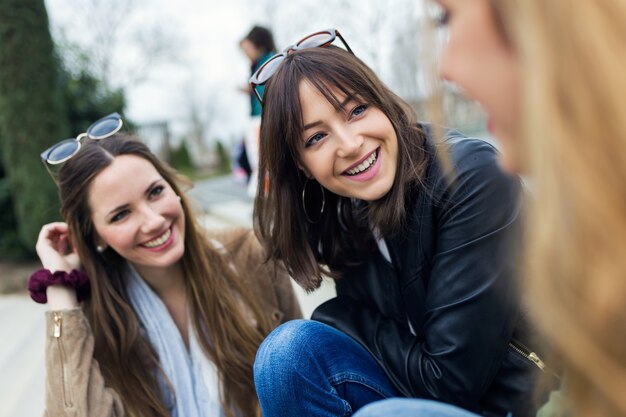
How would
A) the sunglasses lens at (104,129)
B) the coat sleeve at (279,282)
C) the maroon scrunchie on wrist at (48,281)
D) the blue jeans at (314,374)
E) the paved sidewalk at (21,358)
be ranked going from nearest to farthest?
1. the blue jeans at (314,374)
2. the maroon scrunchie on wrist at (48,281)
3. the sunglasses lens at (104,129)
4. the coat sleeve at (279,282)
5. the paved sidewalk at (21,358)

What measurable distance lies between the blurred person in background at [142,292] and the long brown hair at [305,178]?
279 millimetres

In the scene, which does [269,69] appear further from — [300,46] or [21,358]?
[21,358]

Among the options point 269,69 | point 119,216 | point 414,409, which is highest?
point 269,69

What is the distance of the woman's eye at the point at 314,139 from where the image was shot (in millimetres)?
1723

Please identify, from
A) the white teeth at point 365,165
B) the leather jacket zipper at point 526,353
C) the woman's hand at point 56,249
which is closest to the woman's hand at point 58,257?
the woman's hand at point 56,249

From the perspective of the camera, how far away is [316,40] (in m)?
1.77

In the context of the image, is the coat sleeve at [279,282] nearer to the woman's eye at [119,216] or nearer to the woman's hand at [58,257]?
the woman's eye at [119,216]

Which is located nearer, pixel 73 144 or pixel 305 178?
pixel 305 178

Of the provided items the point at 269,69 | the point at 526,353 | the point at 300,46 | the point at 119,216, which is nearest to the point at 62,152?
the point at 119,216

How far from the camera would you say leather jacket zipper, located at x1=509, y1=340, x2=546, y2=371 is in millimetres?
1497

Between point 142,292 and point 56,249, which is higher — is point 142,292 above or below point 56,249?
below

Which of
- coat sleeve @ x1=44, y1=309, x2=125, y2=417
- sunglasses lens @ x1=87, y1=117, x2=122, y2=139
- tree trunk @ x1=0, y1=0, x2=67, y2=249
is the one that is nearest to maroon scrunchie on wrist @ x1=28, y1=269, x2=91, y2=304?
coat sleeve @ x1=44, y1=309, x2=125, y2=417

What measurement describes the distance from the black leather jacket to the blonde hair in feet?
2.53

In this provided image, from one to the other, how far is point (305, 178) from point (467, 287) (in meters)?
0.75
